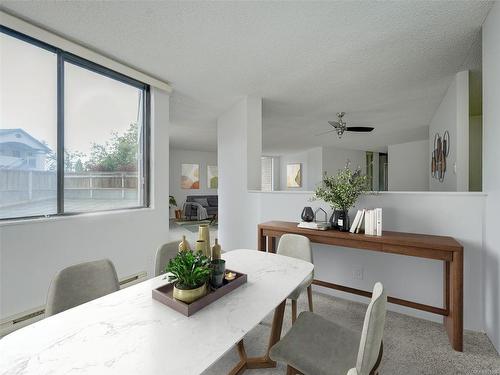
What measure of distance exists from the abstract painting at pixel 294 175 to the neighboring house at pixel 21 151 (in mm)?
8288

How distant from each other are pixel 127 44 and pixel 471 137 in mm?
5678

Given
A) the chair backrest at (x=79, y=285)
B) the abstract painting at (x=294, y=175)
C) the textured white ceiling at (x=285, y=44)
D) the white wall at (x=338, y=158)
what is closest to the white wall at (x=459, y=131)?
the textured white ceiling at (x=285, y=44)

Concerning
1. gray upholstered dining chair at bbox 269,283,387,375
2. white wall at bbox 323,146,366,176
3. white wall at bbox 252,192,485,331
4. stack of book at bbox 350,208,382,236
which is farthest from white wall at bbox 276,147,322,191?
gray upholstered dining chair at bbox 269,283,387,375

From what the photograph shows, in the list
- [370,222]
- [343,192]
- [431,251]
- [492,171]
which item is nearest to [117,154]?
[343,192]

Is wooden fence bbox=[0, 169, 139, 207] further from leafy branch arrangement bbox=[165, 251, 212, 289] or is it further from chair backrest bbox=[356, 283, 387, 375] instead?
chair backrest bbox=[356, 283, 387, 375]

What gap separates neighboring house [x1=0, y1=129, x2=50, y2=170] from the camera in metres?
2.03

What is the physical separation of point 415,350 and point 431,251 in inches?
29.5

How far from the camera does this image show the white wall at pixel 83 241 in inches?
78.6

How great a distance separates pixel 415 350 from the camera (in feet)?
5.97

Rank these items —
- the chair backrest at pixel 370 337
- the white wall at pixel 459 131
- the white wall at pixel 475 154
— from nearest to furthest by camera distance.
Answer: the chair backrest at pixel 370 337 → the white wall at pixel 459 131 → the white wall at pixel 475 154

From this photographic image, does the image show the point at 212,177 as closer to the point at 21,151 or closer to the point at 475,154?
the point at 21,151

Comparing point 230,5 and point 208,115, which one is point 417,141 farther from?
point 230,5

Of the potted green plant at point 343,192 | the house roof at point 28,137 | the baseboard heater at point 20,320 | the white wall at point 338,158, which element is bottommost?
the baseboard heater at point 20,320

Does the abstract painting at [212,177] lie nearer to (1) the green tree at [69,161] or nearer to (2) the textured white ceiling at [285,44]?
(2) the textured white ceiling at [285,44]
